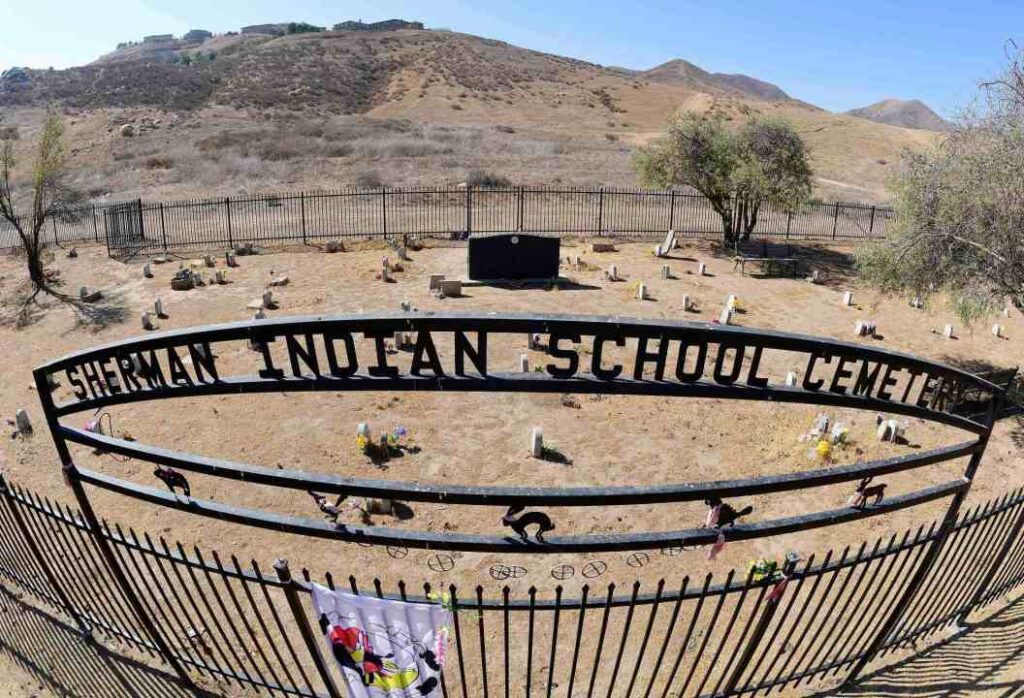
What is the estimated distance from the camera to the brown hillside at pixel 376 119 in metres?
39.2

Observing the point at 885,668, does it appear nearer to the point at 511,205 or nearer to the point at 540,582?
the point at 540,582


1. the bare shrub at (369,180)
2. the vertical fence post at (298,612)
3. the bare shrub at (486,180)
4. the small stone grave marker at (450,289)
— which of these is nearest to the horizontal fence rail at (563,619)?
the vertical fence post at (298,612)

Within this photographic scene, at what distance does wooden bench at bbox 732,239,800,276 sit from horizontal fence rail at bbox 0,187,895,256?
1.55 metres

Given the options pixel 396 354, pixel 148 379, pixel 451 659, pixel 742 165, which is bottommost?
pixel 451 659

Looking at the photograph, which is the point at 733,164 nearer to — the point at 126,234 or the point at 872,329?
the point at 872,329

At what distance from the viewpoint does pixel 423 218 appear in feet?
96.9

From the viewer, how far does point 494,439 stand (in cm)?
1133

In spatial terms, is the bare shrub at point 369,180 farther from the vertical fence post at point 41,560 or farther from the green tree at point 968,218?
the vertical fence post at point 41,560

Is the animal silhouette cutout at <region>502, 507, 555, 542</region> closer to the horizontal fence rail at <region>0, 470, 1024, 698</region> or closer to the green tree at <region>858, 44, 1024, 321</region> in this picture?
the horizontal fence rail at <region>0, 470, 1024, 698</region>

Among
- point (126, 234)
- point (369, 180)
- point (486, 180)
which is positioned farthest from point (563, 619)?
point (369, 180)

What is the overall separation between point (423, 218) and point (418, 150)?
15573 millimetres

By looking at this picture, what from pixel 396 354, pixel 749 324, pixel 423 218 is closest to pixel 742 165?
pixel 749 324

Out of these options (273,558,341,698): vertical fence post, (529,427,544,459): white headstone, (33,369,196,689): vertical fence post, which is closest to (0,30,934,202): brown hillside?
(529,427,544,459): white headstone

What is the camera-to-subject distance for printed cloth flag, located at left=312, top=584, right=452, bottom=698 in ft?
11.5
